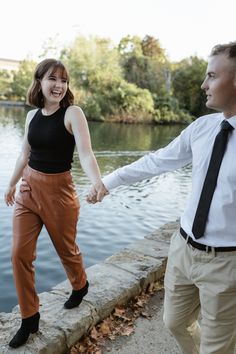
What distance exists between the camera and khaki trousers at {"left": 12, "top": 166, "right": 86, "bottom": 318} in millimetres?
2424

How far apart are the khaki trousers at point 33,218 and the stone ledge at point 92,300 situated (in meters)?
0.22

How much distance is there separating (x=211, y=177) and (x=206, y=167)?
8 centimetres

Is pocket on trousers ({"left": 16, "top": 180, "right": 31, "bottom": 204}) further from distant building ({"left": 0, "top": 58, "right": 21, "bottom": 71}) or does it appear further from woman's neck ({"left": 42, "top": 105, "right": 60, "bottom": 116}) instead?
Answer: distant building ({"left": 0, "top": 58, "right": 21, "bottom": 71})

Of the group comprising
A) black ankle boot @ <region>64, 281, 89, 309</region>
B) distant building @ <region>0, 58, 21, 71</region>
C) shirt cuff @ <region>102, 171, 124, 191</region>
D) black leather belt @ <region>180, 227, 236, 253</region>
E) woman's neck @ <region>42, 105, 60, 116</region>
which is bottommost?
black ankle boot @ <region>64, 281, 89, 309</region>

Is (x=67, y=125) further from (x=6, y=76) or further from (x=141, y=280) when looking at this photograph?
(x=6, y=76)

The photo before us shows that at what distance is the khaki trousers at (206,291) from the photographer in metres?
1.79

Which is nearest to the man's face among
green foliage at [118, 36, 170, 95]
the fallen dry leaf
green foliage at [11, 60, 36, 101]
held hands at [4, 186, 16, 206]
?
held hands at [4, 186, 16, 206]

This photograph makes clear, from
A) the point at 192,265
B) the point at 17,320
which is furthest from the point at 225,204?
the point at 17,320

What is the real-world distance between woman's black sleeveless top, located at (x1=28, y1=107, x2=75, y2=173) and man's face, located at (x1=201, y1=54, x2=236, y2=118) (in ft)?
3.38

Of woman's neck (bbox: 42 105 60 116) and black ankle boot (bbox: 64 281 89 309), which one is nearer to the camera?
woman's neck (bbox: 42 105 60 116)

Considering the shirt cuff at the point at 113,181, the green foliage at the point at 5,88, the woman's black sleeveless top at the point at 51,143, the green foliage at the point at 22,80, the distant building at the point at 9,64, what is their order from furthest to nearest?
the distant building at the point at 9,64 < the green foliage at the point at 5,88 < the green foliage at the point at 22,80 < the woman's black sleeveless top at the point at 51,143 < the shirt cuff at the point at 113,181

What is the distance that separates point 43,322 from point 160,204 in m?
7.40

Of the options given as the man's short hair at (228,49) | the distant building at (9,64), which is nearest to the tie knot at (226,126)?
the man's short hair at (228,49)

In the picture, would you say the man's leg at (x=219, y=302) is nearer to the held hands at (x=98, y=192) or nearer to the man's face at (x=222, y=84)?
the man's face at (x=222, y=84)
